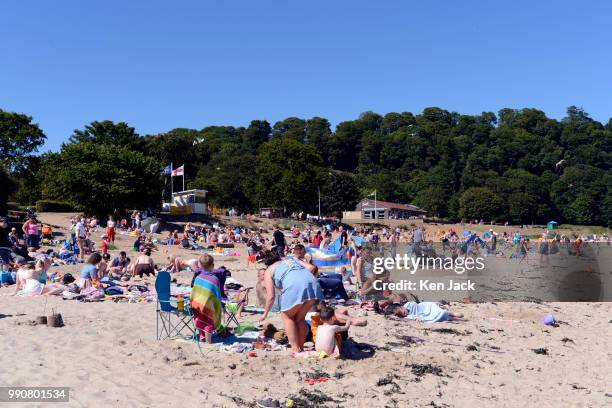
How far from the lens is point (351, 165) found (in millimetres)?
129875

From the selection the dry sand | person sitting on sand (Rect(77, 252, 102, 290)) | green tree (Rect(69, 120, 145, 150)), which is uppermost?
green tree (Rect(69, 120, 145, 150))

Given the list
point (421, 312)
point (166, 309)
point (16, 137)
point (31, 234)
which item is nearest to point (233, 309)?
point (166, 309)

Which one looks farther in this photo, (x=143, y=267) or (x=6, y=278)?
(x=143, y=267)

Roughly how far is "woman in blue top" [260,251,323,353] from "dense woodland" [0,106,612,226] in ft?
89.3

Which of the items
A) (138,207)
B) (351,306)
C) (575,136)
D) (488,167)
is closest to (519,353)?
(351,306)

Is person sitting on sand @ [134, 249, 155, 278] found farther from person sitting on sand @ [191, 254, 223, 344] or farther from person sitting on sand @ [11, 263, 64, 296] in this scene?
person sitting on sand @ [191, 254, 223, 344]

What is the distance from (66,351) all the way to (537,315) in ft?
27.9

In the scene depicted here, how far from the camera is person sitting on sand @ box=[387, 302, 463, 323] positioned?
9.45m

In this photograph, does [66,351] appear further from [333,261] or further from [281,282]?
[333,261]

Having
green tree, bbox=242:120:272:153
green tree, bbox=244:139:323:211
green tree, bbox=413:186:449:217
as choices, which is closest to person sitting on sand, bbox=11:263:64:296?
green tree, bbox=244:139:323:211

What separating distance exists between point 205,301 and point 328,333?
5.07ft

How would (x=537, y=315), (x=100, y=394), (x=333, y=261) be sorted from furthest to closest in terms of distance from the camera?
Answer: (x=333, y=261) → (x=537, y=315) → (x=100, y=394)

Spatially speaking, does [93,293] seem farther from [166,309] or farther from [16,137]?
[16,137]

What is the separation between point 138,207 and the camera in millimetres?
36125
